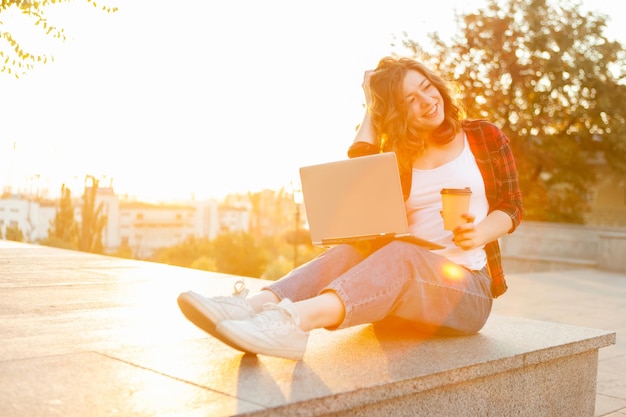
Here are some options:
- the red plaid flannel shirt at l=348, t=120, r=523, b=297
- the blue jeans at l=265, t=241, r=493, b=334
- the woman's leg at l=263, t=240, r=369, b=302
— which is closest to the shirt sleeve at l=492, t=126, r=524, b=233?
the red plaid flannel shirt at l=348, t=120, r=523, b=297

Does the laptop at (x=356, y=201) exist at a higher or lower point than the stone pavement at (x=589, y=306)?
higher

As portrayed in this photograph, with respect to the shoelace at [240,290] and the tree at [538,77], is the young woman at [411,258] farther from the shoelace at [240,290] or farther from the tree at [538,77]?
the tree at [538,77]

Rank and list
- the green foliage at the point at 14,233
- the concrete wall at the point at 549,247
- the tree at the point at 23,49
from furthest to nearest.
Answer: the concrete wall at the point at 549,247, the green foliage at the point at 14,233, the tree at the point at 23,49

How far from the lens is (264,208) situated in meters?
25.6


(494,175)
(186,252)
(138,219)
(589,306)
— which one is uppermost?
(494,175)

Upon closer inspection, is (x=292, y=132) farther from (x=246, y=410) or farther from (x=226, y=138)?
(x=246, y=410)

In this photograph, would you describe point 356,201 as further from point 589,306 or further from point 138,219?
point 138,219

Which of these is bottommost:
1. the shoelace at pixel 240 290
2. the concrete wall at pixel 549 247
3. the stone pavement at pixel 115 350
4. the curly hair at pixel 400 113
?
the concrete wall at pixel 549 247

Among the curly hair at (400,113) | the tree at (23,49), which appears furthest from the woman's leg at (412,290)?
the tree at (23,49)

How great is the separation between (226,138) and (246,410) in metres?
20.0

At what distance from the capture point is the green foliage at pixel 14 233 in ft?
48.3

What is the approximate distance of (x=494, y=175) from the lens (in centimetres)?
313

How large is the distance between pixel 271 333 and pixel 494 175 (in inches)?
48.6

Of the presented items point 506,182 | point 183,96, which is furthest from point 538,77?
point 506,182
